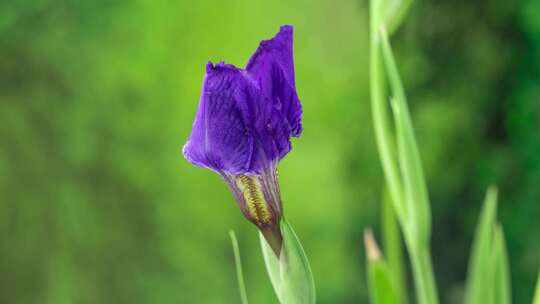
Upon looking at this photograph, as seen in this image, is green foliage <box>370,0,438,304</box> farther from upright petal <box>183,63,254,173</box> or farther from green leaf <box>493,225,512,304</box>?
upright petal <box>183,63,254,173</box>

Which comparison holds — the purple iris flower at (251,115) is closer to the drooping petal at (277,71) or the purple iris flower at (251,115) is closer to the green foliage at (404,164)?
the drooping petal at (277,71)

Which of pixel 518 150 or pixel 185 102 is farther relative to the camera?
pixel 518 150

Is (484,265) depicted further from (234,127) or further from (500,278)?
(234,127)

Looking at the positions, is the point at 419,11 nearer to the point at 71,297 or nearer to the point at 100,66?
the point at 100,66

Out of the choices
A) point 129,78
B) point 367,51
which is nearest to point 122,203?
point 129,78

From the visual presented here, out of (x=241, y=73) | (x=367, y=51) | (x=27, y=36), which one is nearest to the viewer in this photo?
(x=241, y=73)

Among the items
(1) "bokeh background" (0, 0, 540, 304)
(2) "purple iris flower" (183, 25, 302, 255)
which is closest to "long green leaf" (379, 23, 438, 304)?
(2) "purple iris flower" (183, 25, 302, 255)

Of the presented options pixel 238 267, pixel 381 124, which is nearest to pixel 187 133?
pixel 381 124
